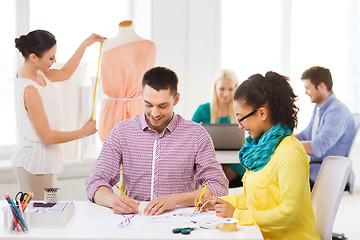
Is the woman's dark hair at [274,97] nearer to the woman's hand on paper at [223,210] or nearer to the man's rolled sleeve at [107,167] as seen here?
the woman's hand on paper at [223,210]

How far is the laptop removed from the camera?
3.70 meters

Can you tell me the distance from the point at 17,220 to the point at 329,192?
3.87ft

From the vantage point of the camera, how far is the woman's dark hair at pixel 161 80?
7.52 feet

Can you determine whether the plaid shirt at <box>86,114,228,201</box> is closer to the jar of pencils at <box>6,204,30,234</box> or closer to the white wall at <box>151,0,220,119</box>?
the jar of pencils at <box>6,204,30,234</box>

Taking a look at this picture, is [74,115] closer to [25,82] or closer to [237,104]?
[25,82]

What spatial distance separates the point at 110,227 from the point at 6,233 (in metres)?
0.34

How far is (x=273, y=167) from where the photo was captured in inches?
72.9

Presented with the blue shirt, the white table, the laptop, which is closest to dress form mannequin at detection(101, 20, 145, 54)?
the laptop

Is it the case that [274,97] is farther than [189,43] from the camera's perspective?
No

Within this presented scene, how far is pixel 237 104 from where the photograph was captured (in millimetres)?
1970

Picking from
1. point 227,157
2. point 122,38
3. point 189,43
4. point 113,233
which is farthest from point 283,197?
point 189,43

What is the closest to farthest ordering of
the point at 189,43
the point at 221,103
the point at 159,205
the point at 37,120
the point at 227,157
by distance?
the point at 159,205, the point at 37,120, the point at 227,157, the point at 221,103, the point at 189,43

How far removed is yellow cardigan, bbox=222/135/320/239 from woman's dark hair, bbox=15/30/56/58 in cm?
156

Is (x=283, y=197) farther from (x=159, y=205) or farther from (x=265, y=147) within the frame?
(x=159, y=205)
